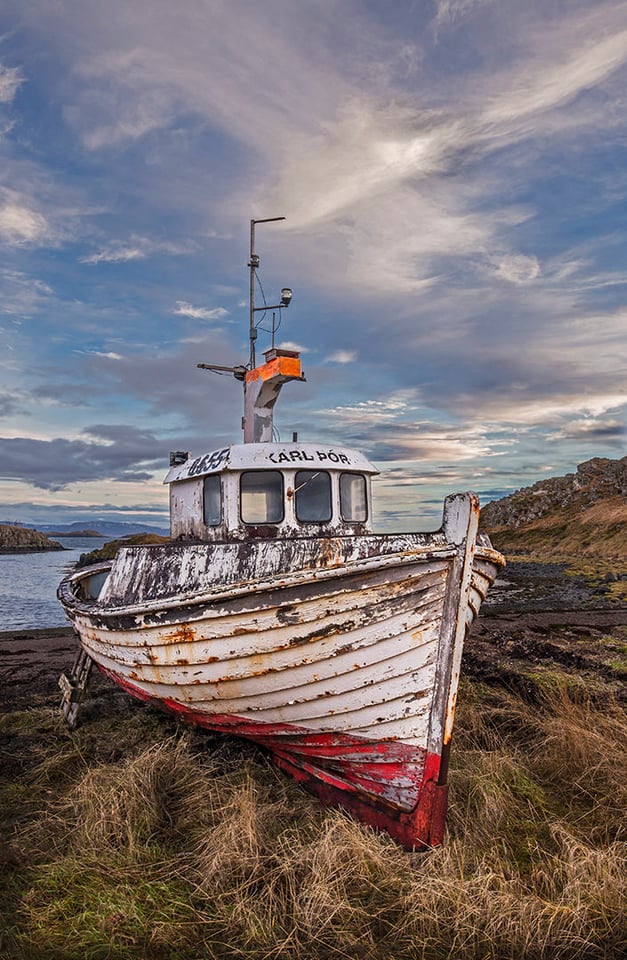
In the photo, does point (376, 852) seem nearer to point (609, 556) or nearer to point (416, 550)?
point (416, 550)

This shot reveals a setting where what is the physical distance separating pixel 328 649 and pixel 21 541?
8708 cm

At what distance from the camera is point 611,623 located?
1478cm

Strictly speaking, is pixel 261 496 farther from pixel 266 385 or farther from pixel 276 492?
pixel 266 385

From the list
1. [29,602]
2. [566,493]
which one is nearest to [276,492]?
[29,602]

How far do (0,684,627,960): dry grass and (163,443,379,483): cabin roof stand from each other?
297cm

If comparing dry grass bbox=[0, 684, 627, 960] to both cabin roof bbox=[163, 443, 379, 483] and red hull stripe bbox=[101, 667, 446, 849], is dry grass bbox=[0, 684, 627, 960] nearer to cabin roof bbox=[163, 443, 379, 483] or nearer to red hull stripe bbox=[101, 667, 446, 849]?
red hull stripe bbox=[101, 667, 446, 849]

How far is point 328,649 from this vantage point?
461 cm

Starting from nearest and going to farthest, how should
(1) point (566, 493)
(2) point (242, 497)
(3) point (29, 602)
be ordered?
(2) point (242, 497) < (3) point (29, 602) < (1) point (566, 493)

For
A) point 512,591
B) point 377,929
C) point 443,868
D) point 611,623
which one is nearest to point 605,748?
point 443,868

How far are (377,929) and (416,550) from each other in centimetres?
237

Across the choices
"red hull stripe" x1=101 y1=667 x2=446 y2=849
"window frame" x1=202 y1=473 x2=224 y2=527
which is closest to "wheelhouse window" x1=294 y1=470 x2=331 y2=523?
"window frame" x1=202 y1=473 x2=224 y2=527

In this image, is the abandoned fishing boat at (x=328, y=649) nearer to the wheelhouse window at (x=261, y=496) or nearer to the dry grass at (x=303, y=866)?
the dry grass at (x=303, y=866)

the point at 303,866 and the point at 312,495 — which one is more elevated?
the point at 312,495

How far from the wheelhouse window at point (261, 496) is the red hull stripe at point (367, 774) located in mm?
2141
